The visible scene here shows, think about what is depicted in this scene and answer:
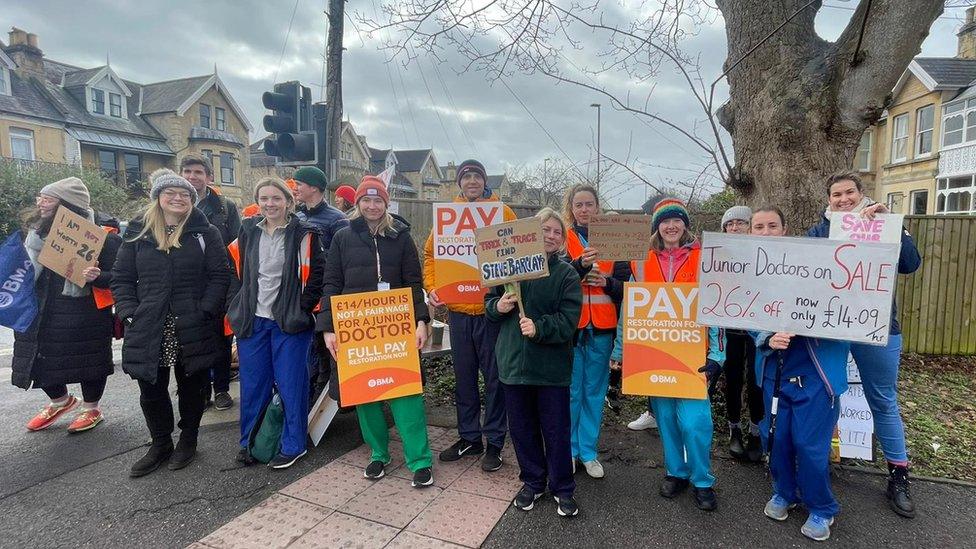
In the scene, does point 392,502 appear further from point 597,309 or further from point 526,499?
point 597,309

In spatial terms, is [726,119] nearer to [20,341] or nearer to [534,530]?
[534,530]

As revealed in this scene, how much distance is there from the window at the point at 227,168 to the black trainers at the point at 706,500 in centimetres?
3466

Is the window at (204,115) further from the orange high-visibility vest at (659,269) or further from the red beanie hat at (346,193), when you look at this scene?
the orange high-visibility vest at (659,269)

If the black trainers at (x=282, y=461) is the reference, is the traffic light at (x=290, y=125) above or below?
above

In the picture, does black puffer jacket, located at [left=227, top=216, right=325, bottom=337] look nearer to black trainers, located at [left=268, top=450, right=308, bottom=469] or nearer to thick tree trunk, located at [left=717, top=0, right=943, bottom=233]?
black trainers, located at [left=268, top=450, right=308, bottom=469]

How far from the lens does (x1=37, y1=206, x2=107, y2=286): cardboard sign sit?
368 centimetres

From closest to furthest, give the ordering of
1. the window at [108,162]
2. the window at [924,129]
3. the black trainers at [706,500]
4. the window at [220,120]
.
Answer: the black trainers at [706,500], the window at [924,129], the window at [108,162], the window at [220,120]

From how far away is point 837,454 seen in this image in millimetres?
3461

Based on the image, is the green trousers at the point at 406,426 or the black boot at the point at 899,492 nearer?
the black boot at the point at 899,492

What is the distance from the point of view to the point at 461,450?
3775 mm

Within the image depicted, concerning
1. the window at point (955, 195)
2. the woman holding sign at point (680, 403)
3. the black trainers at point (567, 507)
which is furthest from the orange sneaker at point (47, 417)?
the window at point (955, 195)

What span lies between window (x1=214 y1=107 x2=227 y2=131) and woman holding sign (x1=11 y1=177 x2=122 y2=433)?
1323 inches

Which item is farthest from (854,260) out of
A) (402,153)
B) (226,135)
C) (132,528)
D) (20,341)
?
(402,153)

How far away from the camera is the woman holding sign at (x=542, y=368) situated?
2904 mm
